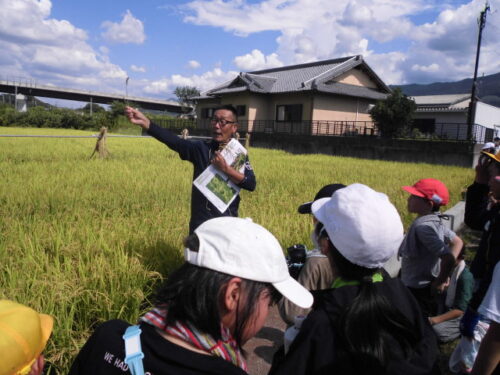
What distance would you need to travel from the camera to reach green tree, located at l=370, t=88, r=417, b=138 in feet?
57.1

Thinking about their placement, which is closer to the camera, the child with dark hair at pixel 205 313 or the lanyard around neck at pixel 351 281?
the child with dark hair at pixel 205 313

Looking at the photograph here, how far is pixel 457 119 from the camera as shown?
80.4 feet

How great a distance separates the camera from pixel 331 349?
42.8 inches

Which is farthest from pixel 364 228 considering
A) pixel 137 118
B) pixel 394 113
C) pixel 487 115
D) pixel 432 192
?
pixel 487 115

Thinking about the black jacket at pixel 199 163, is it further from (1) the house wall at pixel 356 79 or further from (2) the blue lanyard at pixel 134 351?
(1) the house wall at pixel 356 79

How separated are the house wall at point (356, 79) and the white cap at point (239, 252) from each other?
22646 millimetres

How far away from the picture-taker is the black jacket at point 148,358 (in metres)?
0.80

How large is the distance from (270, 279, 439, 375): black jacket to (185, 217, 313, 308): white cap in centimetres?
20

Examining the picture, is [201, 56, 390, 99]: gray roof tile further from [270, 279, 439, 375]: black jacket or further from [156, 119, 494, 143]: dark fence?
[270, 279, 439, 375]: black jacket

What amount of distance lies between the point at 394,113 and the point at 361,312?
709 inches

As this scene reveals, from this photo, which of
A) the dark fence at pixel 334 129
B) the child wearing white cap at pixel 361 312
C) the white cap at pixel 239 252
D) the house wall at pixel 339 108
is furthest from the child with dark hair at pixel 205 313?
the house wall at pixel 339 108

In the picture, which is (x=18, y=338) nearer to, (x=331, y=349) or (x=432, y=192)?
(x=331, y=349)

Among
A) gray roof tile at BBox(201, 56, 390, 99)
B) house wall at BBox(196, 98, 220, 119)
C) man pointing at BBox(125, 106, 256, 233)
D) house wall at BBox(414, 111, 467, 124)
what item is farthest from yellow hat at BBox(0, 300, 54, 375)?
house wall at BBox(414, 111, 467, 124)

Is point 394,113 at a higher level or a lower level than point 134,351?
higher
